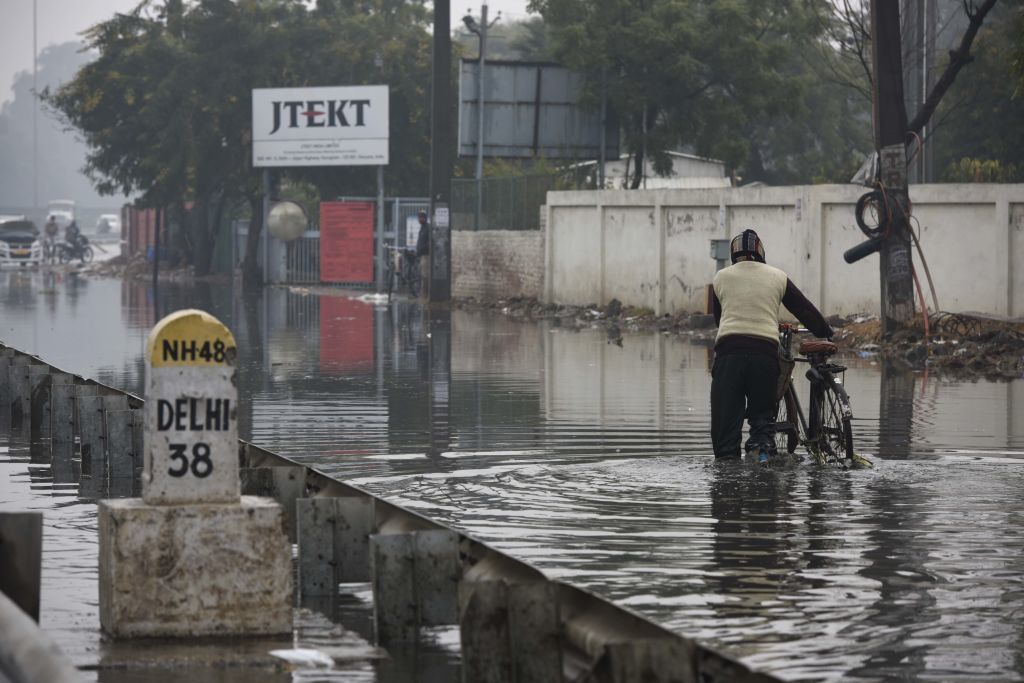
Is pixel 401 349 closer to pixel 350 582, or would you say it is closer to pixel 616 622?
pixel 350 582

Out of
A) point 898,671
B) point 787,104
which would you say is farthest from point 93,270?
point 898,671

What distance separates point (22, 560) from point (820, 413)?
22.6 feet

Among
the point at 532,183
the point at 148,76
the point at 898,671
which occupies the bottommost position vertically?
the point at 898,671

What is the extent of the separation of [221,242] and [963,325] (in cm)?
4441

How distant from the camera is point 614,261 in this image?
35.4 metres

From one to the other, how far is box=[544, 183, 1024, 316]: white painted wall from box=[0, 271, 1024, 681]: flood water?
3.00 m

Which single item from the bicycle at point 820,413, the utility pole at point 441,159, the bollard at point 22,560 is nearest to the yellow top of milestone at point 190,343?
the bollard at point 22,560

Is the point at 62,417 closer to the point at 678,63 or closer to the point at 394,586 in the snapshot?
the point at 394,586

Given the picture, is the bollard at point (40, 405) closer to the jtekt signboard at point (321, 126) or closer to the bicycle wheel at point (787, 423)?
the bicycle wheel at point (787, 423)

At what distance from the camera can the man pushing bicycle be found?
42.7 feet

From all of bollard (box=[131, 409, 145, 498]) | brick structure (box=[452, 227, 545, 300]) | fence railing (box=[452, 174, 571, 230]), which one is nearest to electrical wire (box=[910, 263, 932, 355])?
fence railing (box=[452, 174, 571, 230])

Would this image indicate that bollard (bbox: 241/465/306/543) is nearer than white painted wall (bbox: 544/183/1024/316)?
Yes

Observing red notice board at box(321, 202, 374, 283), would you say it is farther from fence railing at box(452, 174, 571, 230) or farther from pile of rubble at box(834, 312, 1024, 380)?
pile of rubble at box(834, 312, 1024, 380)

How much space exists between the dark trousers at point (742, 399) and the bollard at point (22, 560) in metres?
6.18
